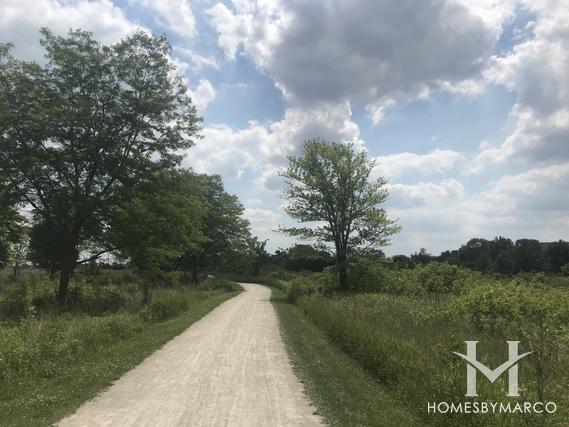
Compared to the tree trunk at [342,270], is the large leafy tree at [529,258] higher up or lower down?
higher up

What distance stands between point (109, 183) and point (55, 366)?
54.7 feet

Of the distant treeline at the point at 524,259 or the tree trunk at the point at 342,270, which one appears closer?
the tree trunk at the point at 342,270

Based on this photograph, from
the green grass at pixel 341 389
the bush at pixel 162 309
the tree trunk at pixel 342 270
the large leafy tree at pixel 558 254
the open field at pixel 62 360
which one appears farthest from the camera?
the large leafy tree at pixel 558 254

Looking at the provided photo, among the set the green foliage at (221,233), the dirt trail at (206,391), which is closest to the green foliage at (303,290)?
the dirt trail at (206,391)

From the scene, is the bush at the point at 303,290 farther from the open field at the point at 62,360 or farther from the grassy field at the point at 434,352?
the open field at the point at 62,360

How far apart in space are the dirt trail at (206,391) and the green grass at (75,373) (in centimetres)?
34

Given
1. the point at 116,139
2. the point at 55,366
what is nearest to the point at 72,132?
the point at 116,139

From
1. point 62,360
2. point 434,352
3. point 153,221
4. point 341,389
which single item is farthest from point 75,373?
point 153,221

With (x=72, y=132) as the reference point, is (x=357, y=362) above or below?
below

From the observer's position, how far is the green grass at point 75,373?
7.69m

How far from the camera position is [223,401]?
827cm

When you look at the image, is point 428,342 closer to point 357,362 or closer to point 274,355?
point 357,362

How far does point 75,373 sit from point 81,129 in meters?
17.7

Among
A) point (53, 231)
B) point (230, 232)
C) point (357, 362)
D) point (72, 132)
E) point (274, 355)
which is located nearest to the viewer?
point (357, 362)
